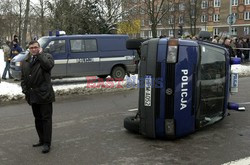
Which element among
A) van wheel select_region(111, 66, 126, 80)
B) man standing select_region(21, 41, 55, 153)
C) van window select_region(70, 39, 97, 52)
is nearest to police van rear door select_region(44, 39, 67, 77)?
van window select_region(70, 39, 97, 52)

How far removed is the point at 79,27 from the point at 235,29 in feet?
179

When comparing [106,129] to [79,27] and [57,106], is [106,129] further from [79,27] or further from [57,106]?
→ [79,27]

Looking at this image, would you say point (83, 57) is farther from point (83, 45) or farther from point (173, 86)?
point (173, 86)

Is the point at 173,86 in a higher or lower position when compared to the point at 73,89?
higher

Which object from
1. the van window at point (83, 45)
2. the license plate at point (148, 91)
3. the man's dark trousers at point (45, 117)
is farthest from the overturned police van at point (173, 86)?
the van window at point (83, 45)

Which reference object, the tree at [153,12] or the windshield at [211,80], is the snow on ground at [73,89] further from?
the tree at [153,12]

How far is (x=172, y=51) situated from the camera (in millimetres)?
5027

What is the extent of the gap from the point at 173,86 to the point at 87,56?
830 cm

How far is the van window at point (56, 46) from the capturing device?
12312 millimetres

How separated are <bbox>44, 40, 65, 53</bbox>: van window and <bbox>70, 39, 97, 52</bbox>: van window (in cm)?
36

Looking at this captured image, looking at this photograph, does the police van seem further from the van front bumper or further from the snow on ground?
the snow on ground

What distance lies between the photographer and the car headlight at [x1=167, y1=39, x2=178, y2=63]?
5.02 metres

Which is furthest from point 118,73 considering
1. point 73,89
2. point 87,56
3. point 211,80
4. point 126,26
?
point 126,26

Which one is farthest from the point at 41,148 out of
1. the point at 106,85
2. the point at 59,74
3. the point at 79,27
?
the point at 79,27
